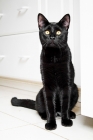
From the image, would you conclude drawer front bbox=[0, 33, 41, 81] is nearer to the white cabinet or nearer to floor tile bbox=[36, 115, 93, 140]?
floor tile bbox=[36, 115, 93, 140]

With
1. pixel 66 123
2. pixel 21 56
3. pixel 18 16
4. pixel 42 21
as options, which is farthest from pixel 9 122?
pixel 18 16

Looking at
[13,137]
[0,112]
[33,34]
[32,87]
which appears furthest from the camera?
[32,87]

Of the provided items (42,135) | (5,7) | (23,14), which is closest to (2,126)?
(42,135)

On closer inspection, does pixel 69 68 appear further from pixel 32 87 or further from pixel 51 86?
pixel 32 87

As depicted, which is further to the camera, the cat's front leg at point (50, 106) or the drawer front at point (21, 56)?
the drawer front at point (21, 56)

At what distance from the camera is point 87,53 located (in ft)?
2.82

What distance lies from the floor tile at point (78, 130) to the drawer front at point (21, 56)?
59cm

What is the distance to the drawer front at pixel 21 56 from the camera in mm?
1589

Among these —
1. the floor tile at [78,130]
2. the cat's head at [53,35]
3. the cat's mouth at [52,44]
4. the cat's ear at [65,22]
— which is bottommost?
the floor tile at [78,130]

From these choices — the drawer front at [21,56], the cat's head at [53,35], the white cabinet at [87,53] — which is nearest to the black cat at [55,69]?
the cat's head at [53,35]

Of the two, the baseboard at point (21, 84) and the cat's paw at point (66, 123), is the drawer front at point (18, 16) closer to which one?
the baseboard at point (21, 84)

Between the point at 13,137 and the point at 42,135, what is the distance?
0.12 m

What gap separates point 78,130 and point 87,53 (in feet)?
1.17

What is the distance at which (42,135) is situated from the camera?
0.91 meters
